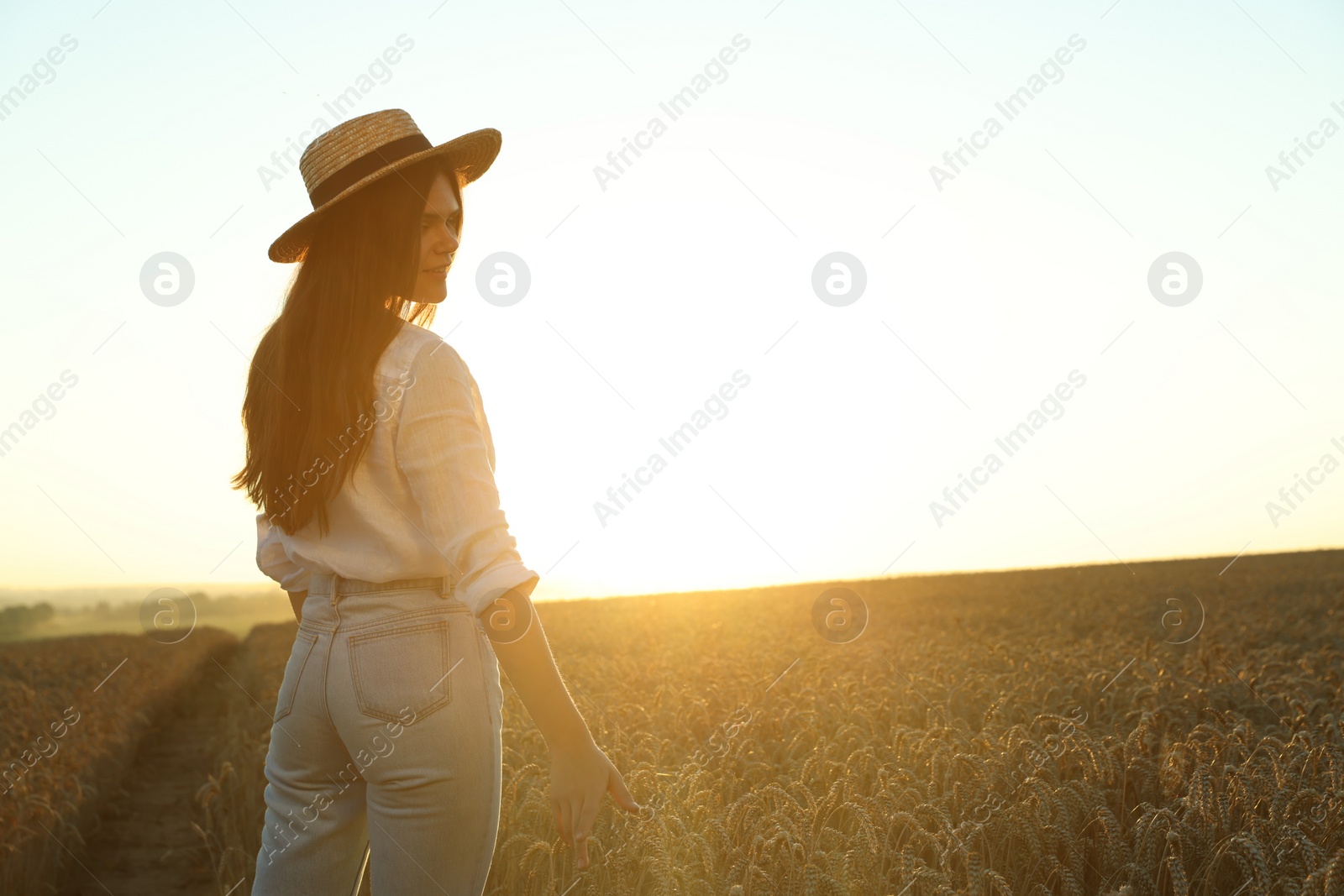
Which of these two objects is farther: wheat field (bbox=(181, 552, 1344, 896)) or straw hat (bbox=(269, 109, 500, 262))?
wheat field (bbox=(181, 552, 1344, 896))

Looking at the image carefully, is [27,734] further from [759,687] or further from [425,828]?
[425,828]

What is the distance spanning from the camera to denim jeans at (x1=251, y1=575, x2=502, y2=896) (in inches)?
75.4

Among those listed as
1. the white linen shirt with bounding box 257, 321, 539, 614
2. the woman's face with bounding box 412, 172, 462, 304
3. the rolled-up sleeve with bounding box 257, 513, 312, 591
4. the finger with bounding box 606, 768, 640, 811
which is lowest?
the rolled-up sleeve with bounding box 257, 513, 312, 591

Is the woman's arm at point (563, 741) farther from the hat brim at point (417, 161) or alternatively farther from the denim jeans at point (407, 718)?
the hat brim at point (417, 161)

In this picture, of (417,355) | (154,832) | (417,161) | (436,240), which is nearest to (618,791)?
(417,355)

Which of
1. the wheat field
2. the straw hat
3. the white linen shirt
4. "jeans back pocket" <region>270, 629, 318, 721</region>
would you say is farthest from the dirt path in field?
the straw hat

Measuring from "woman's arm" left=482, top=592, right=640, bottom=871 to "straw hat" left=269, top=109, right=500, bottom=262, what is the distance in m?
1.18

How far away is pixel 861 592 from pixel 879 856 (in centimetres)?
2440

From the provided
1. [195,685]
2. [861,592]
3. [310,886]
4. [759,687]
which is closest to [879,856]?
[310,886]

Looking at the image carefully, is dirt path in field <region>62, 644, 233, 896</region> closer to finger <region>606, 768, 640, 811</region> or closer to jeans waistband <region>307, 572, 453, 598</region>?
jeans waistband <region>307, 572, 453, 598</region>

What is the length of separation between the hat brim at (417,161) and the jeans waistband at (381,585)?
0.90 meters

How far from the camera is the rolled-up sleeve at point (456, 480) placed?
1.79 meters

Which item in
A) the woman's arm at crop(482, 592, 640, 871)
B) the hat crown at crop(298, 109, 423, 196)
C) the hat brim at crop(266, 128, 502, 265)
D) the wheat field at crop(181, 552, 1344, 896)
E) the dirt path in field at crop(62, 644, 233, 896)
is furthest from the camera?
the dirt path in field at crop(62, 644, 233, 896)

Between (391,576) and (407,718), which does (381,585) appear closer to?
(391,576)
